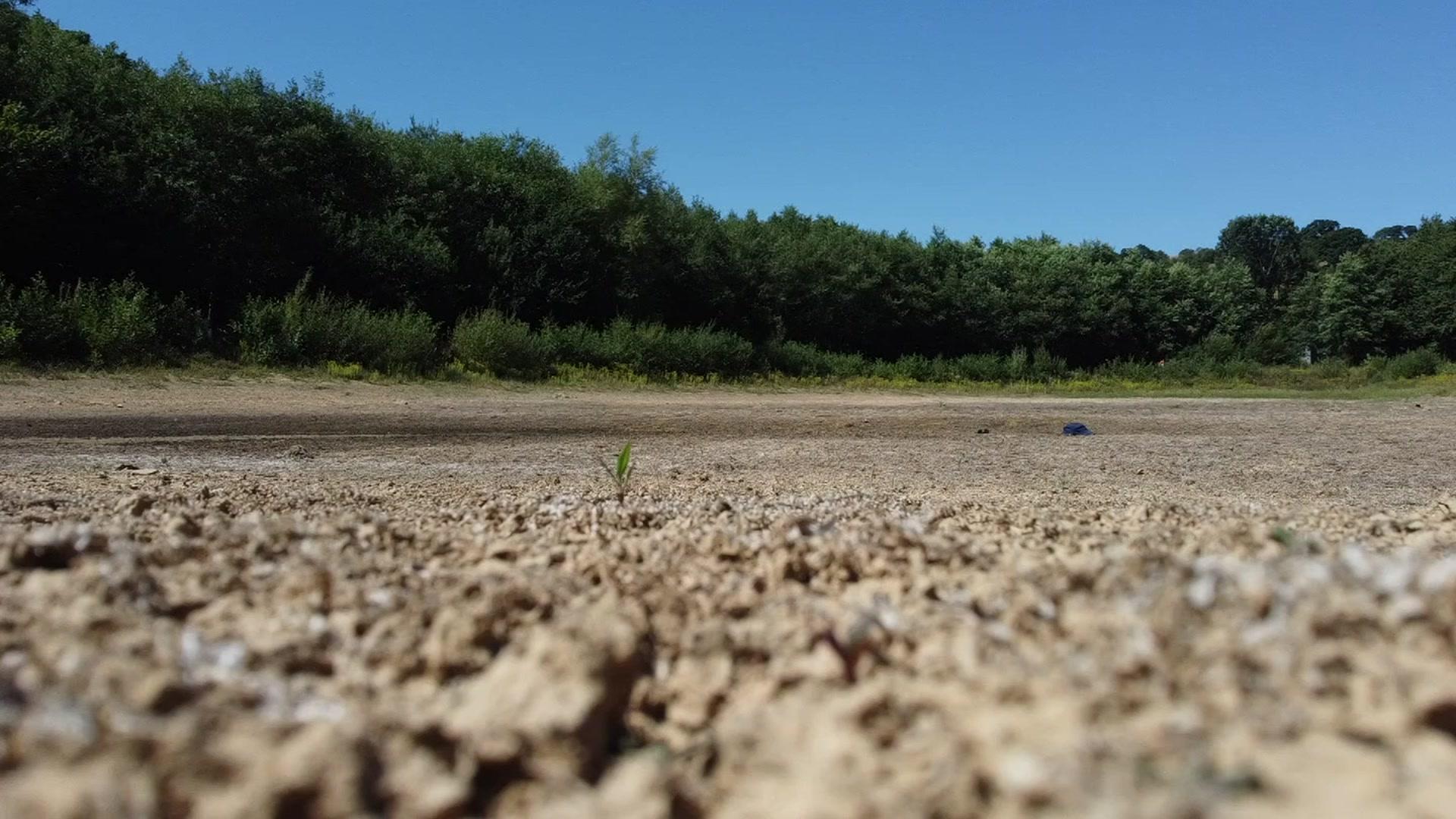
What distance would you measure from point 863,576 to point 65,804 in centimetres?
187

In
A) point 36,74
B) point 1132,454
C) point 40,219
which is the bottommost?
point 1132,454

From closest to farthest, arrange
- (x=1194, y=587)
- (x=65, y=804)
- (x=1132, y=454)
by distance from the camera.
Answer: (x=65, y=804) → (x=1194, y=587) → (x=1132, y=454)

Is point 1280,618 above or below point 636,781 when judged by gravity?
above

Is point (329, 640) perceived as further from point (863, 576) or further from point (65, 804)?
point (863, 576)

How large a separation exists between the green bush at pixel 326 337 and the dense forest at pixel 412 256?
7 cm

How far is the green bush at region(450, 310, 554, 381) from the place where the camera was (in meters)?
22.4

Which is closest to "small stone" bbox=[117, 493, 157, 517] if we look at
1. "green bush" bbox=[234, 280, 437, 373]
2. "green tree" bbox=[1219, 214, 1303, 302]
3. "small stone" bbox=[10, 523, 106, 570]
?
"small stone" bbox=[10, 523, 106, 570]

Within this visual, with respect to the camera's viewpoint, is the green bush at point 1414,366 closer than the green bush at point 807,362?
No

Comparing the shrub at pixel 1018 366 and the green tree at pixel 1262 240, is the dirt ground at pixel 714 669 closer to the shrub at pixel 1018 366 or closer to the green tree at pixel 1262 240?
the shrub at pixel 1018 366

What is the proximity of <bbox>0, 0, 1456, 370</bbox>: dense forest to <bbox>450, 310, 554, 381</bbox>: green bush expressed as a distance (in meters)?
0.12

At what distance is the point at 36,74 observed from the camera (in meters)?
21.5

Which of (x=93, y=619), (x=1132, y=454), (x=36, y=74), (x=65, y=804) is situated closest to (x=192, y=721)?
(x=65, y=804)

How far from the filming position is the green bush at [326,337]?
63.2 ft

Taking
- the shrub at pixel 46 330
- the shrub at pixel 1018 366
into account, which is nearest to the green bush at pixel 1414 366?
the shrub at pixel 1018 366
